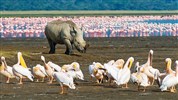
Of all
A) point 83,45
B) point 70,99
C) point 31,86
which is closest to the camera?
point 70,99

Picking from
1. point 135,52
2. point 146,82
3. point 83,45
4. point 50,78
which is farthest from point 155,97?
point 135,52

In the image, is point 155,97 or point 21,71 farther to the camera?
point 21,71

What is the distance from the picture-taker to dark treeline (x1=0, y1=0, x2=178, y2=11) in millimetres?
A: 179250

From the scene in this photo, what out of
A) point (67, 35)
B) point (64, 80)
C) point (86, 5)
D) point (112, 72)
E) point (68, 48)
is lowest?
point (64, 80)

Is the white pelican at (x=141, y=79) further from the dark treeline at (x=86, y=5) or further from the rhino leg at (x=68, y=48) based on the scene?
the dark treeline at (x=86, y=5)

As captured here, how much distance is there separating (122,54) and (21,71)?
10.8 m

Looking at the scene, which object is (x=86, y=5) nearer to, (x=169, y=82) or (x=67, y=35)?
(x=67, y=35)

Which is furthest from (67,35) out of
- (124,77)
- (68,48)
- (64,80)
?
(64,80)

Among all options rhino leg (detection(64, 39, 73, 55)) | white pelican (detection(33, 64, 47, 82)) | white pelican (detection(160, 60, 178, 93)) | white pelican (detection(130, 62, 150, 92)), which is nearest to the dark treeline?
rhino leg (detection(64, 39, 73, 55))

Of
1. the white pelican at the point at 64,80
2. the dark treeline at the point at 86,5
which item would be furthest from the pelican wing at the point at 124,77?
the dark treeline at the point at 86,5

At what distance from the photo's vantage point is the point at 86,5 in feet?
620

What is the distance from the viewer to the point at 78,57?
25875 millimetres

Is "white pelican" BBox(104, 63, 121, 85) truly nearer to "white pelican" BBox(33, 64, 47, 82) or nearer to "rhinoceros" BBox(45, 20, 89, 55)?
"white pelican" BBox(33, 64, 47, 82)

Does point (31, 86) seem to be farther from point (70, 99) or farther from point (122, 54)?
point (122, 54)
